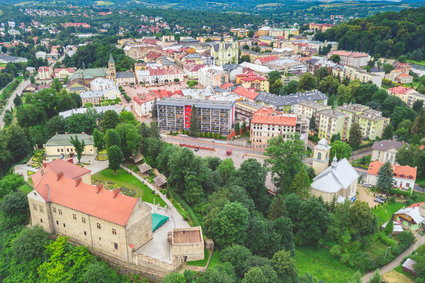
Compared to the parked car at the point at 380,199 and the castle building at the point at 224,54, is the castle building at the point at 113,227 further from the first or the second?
the castle building at the point at 224,54

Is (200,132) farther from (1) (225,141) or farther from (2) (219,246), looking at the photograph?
(2) (219,246)

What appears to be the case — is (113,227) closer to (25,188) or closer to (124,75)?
(25,188)

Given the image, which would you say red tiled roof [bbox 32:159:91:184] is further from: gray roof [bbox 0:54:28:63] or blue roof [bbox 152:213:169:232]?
gray roof [bbox 0:54:28:63]

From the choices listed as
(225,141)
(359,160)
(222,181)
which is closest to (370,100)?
(359,160)

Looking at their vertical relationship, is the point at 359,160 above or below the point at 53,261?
below

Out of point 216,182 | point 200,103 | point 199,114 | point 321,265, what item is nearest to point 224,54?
point 200,103

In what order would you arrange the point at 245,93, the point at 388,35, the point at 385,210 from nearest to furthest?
the point at 385,210
the point at 245,93
the point at 388,35

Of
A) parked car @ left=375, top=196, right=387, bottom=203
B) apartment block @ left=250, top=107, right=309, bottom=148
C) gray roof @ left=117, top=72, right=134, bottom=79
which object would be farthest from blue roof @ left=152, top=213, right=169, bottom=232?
gray roof @ left=117, top=72, right=134, bottom=79
